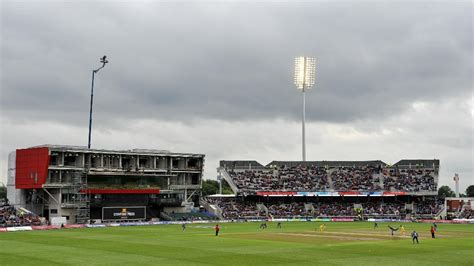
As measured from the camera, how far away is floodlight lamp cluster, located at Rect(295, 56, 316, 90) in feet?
440

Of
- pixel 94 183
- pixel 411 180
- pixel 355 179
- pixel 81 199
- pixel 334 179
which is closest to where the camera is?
pixel 81 199

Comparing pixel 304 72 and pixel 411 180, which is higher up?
pixel 304 72

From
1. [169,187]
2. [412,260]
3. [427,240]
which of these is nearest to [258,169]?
[169,187]

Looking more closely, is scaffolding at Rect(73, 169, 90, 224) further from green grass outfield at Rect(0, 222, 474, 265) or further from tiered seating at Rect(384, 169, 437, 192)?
tiered seating at Rect(384, 169, 437, 192)

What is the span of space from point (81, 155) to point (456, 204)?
8045 cm

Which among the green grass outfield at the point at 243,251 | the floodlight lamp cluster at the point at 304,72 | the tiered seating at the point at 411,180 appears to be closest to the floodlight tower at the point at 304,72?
the floodlight lamp cluster at the point at 304,72

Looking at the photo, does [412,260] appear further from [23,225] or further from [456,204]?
[456,204]

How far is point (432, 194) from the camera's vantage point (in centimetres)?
13012

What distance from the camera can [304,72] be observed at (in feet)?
444

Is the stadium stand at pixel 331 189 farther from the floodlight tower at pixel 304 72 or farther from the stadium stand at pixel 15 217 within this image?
the stadium stand at pixel 15 217

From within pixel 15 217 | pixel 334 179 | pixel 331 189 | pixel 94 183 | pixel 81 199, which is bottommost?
pixel 15 217

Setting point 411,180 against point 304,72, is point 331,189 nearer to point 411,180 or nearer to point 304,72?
point 411,180

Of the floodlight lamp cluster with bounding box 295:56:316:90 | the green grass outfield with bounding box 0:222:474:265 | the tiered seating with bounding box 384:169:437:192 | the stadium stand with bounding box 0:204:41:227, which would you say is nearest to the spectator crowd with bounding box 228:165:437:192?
the tiered seating with bounding box 384:169:437:192

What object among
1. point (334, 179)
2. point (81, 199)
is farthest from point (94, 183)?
point (334, 179)
